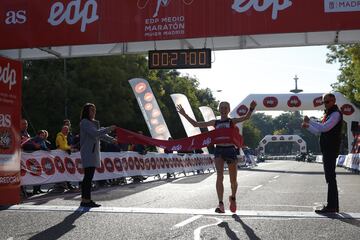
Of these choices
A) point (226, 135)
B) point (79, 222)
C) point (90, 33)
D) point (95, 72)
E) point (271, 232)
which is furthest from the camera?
point (95, 72)

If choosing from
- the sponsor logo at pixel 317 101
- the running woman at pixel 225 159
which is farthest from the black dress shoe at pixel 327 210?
the sponsor logo at pixel 317 101

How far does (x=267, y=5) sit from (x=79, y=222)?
391 inches

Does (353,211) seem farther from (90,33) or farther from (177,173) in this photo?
(177,173)

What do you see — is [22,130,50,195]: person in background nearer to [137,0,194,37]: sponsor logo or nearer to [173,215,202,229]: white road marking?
[137,0,194,37]: sponsor logo

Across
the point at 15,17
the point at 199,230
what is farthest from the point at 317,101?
the point at 199,230

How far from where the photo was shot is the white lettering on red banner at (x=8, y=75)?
32.4ft

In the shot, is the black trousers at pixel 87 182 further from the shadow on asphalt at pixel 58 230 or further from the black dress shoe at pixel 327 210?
the black dress shoe at pixel 327 210

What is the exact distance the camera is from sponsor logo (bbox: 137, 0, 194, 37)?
1562 cm

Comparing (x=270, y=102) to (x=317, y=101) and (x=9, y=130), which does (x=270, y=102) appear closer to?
(x=317, y=101)

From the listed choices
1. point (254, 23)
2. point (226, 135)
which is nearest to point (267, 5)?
point (254, 23)

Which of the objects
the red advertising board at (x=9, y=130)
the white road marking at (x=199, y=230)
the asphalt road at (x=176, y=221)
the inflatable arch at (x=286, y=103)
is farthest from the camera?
the inflatable arch at (x=286, y=103)

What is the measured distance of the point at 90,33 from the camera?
16344 mm

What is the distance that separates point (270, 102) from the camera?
38.3 metres

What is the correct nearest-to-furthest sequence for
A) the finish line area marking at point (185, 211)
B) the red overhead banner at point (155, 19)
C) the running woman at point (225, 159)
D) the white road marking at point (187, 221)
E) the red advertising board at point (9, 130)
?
the white road marking at point (187, 221) < the finish line area marking at point (185, 211) < the running woman at point (225, 159) < the red advertising board at point (9, 130) < the red overhead banner at point (155, 19)
